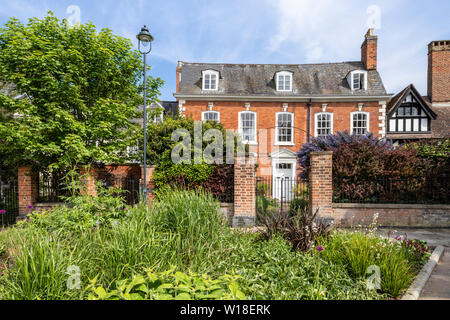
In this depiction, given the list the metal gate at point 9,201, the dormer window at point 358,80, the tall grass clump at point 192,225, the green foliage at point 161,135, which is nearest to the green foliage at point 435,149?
the green foliage at point 161,135

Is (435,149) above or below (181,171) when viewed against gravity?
above

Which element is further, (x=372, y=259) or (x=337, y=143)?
(x=337, y=143)

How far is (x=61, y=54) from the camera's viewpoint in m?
6.92

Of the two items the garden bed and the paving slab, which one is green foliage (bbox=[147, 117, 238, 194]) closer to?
the garden bed

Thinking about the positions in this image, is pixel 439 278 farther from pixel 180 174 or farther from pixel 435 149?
pixel 180 174

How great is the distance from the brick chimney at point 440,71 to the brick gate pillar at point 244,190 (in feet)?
75.4

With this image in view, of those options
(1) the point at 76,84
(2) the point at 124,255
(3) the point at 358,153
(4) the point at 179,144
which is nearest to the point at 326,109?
(3) the point at 358,153

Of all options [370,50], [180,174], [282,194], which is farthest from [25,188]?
[370,50]

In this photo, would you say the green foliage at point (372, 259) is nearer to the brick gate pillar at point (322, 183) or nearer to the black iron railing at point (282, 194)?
the black iron railing at point (282, 194)

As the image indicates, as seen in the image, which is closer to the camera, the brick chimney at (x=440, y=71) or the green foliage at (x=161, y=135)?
the green foliage at (x=161, y=135)

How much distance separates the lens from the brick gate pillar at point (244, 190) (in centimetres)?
718

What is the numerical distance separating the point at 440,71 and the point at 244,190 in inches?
950

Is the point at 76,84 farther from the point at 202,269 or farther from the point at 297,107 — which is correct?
the point at 297,107

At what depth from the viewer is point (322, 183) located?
6.97 metres
